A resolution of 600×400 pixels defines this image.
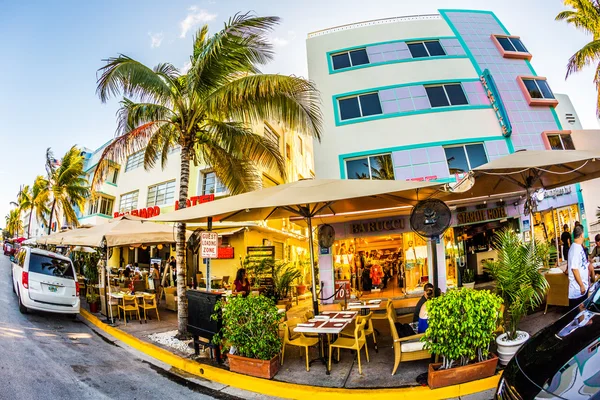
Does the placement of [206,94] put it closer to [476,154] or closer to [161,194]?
[476,154]

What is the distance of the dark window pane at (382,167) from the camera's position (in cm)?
1304

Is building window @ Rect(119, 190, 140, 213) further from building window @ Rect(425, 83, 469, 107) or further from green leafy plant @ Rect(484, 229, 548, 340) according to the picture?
green leafy plant @ Rect(484, 229, 548, 340)

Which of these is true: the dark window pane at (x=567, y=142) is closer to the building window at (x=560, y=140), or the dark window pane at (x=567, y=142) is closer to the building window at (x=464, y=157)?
the building window at (x=560, y=140)

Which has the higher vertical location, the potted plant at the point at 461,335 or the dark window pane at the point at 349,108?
the dark window pane at the point at 349,108

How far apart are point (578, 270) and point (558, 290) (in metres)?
2.44

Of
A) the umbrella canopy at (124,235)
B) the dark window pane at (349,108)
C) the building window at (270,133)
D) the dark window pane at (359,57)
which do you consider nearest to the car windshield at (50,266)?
the umbrella canopy at (124,235)

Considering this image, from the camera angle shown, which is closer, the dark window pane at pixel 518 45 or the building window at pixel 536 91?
the building window at pixel 536 91

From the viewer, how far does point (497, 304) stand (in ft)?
15.4

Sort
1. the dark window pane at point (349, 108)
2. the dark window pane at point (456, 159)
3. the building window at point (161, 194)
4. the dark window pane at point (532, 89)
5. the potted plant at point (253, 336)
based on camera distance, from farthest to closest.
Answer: the building window at point (161, 194) → the dark window pane at point (532, 89) → the dark window pane at point (349, 108) → the dark window pane at point (456, 159) → the potted plant at point (253, 336)

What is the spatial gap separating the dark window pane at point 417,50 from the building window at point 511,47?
12.6 ft

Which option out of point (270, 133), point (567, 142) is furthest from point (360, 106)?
point (567, 142)

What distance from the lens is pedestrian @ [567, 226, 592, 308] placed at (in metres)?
5.52

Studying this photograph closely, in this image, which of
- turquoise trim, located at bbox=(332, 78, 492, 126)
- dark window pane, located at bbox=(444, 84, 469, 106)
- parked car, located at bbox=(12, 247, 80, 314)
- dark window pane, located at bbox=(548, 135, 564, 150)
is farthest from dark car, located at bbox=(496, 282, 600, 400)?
dark window pane, located at bbox=(548, 135, 564, 150)

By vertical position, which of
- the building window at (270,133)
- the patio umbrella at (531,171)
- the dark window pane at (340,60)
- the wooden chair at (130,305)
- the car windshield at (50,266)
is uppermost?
the dark window pane at (340,60)
